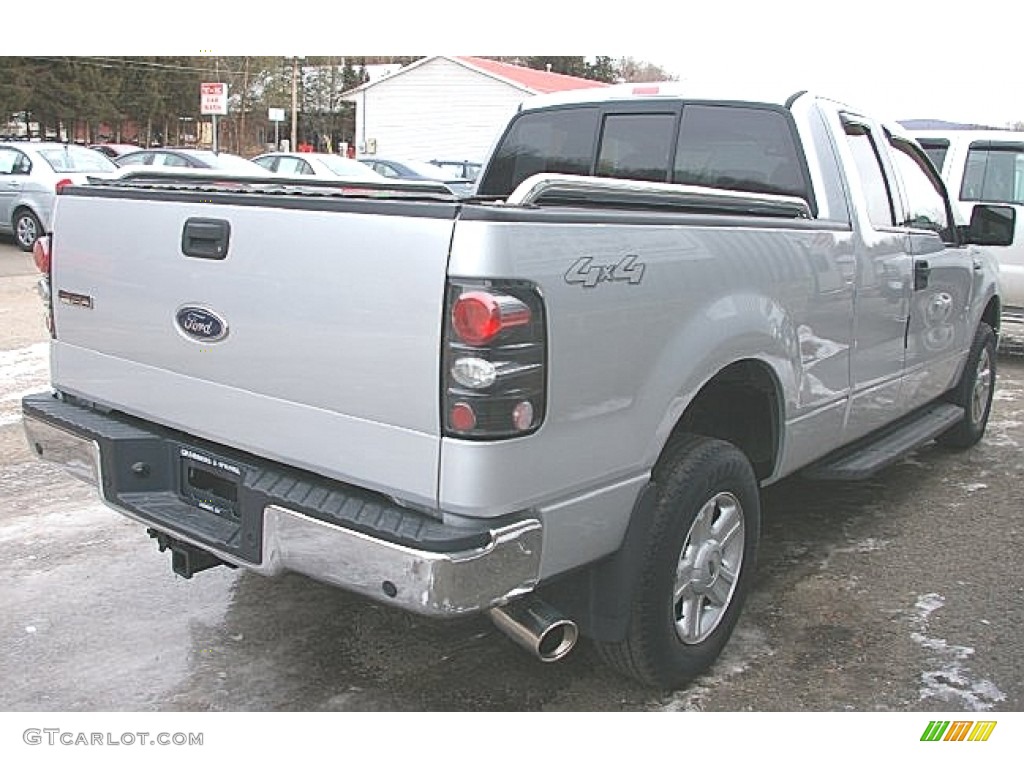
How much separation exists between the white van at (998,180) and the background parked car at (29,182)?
456 inches

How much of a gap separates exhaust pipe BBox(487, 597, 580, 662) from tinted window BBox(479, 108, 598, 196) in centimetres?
251

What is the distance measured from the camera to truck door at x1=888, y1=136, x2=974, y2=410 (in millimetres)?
4820

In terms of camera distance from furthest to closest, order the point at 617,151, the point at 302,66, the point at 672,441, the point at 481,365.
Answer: the point at 302,66
the point at 617,151
the point at 672,441
the point at 481,365

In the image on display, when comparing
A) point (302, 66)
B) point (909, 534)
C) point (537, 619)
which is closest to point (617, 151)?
point (909, 534)

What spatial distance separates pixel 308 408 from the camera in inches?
107

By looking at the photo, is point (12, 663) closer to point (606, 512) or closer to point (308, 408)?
point (308, 408)

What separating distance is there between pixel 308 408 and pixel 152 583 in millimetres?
1765

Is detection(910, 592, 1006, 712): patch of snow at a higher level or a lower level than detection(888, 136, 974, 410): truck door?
lower

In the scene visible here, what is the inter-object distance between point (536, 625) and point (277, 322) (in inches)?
43.2

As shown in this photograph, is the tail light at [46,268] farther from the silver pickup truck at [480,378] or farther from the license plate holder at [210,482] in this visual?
the license plate holder at [210,482]

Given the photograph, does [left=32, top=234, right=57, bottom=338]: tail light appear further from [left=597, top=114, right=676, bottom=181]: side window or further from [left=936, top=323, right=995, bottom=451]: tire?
[left=936, top=323, right=995, bottom=451]: tire

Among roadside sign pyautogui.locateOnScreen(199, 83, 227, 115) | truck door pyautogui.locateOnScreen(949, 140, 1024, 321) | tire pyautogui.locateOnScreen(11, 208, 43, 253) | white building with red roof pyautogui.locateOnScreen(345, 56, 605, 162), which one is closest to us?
truck door pyautogui.locateOnScreen(949, 140, 1024, 321)

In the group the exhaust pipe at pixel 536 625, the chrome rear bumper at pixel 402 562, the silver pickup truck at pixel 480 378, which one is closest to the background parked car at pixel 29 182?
the silver pickup truck at pixel 480 378

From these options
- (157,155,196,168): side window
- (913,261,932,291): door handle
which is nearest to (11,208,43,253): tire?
(157,155,196,168): side window
